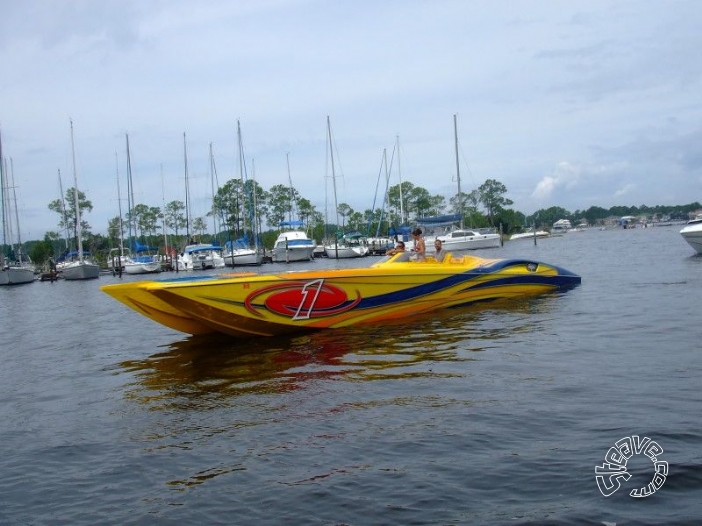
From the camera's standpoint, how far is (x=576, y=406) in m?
6.54

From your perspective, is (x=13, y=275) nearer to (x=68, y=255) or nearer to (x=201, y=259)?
(x=201, y=259)

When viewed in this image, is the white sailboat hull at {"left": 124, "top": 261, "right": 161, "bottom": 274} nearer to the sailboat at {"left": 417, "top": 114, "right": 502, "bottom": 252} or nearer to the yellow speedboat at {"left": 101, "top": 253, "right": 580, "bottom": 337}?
the sailboat at {"left": 417, "top": 114, "right": 502, "bottom": 252}

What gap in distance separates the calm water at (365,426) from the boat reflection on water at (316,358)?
0.05 metres

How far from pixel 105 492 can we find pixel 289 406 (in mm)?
2373

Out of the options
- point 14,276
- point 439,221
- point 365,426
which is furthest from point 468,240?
point 365,426

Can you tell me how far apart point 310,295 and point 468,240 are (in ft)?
141

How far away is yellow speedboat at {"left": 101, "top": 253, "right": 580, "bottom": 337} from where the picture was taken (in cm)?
1117

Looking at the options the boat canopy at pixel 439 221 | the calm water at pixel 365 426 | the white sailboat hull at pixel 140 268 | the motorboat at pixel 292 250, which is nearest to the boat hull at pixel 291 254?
the motorboat at pixel 292 250

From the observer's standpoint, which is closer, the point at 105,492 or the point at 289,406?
the point at 105,492

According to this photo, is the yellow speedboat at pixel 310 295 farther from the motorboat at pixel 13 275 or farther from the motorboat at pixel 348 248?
the motorboat at pixel 348 248

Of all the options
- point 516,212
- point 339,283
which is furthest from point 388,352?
point 516,212

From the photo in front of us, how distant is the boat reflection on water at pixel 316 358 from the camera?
830 centimetres

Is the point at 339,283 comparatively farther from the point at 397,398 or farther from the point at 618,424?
the point at 618,424

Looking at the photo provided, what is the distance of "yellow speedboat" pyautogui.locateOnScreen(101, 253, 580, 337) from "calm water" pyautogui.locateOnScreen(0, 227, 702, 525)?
16.4 inches
